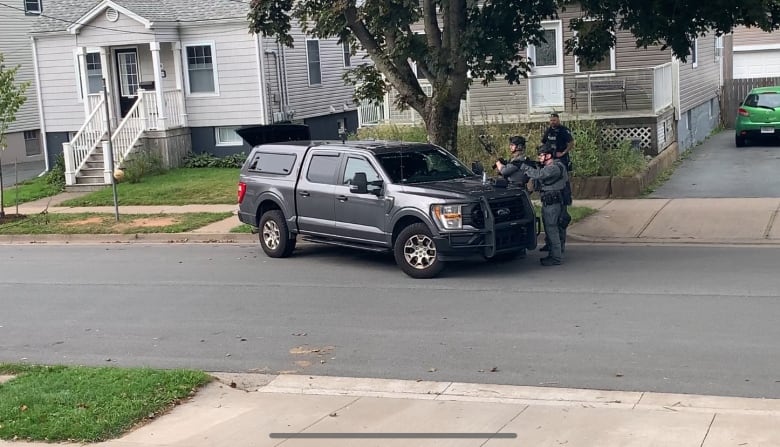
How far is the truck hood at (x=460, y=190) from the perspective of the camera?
1230cm

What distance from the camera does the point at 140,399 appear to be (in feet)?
24.6

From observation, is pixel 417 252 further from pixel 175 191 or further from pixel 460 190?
pixel 175 191

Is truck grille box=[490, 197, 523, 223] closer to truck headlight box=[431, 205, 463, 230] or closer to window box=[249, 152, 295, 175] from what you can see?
truck headlight box=[431, 205, 463, 230]

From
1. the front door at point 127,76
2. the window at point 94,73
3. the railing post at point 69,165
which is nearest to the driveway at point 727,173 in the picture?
the railing post at point 69,165

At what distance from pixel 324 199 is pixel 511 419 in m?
7.36

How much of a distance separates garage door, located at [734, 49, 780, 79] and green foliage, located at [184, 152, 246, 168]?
22.9m

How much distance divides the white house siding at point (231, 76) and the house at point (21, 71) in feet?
28.1

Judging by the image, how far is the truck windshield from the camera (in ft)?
43.0

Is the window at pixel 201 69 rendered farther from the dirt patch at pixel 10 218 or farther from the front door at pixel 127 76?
the dirt patch at pixel 10 218

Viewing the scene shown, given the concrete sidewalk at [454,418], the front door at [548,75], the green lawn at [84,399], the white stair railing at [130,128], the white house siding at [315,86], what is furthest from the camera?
the white house siding at [315,86]

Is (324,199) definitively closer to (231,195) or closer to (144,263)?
(144,263)

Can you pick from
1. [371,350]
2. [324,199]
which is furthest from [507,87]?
[371,350]

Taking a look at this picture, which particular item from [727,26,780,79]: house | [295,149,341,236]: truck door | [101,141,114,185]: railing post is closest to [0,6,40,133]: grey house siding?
[101,141,114,185]: railing post

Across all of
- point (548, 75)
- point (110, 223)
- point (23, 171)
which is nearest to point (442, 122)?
point (548, 75)
